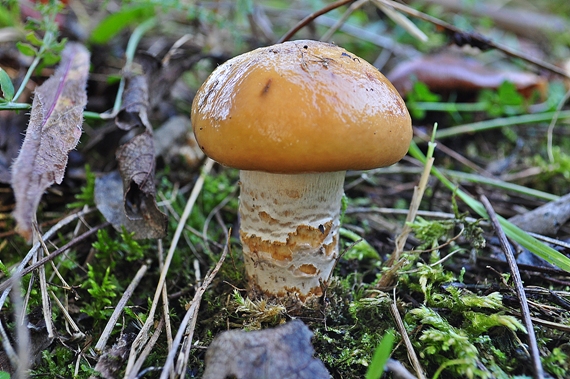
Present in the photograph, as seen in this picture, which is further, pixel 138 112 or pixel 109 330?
pixel 138 112

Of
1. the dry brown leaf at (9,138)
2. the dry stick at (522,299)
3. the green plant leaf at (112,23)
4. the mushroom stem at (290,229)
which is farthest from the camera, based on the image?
the green plant leaf at (112,23)

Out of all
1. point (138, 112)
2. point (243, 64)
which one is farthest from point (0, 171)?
point (243, 64)

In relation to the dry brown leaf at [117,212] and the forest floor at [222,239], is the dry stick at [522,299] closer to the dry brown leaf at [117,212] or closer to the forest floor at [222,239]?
the forest floor at [222,239]

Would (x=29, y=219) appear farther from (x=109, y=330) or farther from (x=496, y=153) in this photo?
(x=496, y=153)

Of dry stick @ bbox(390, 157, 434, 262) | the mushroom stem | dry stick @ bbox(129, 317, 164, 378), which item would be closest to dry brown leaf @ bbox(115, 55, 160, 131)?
the mushroom stem

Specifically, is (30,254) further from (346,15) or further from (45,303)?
(346,15)

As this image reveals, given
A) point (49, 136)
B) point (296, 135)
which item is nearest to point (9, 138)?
point (49, 136)

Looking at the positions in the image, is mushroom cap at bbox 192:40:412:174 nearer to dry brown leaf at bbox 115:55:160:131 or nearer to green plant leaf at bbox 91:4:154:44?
dry brown leaf at bbox 115:55:160:131

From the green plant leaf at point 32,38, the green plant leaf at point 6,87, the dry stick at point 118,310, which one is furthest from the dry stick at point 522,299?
the green plant leaf at point 32,38
